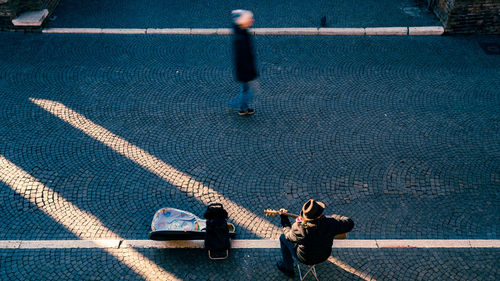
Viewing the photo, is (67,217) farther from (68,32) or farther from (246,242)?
(68,32)

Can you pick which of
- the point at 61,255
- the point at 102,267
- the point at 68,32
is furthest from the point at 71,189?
the point at 68,32

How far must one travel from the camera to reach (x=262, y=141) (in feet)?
28.9

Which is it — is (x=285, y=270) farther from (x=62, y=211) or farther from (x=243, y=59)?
(x=243, y=59)

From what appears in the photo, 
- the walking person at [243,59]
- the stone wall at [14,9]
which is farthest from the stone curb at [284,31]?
the walking person at [243,59]

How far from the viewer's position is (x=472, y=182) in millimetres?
7863

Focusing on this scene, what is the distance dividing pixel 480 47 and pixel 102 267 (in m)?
10.9

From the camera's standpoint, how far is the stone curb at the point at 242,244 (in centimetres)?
689

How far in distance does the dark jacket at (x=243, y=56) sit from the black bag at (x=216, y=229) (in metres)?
3.34

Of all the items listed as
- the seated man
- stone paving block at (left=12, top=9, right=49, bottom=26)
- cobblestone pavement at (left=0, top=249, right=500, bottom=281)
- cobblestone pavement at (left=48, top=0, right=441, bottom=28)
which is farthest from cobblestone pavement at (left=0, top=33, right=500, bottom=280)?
the seated man

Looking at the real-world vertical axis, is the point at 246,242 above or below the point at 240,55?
below

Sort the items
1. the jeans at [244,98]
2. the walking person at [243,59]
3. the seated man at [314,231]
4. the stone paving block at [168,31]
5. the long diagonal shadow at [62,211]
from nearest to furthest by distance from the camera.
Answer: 1. the seated man at [314,231]
2. the long diagonal shadow at [62,211]
3. the walking person at [243,59]
4. the jeans at [244,98]
5. the stone paving block at [168,31]

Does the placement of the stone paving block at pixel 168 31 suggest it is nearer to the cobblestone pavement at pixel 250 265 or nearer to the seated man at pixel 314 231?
the cobblestone pavement at pixel 250 265

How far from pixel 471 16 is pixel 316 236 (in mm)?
9294

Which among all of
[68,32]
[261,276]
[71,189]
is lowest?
[261,276]
